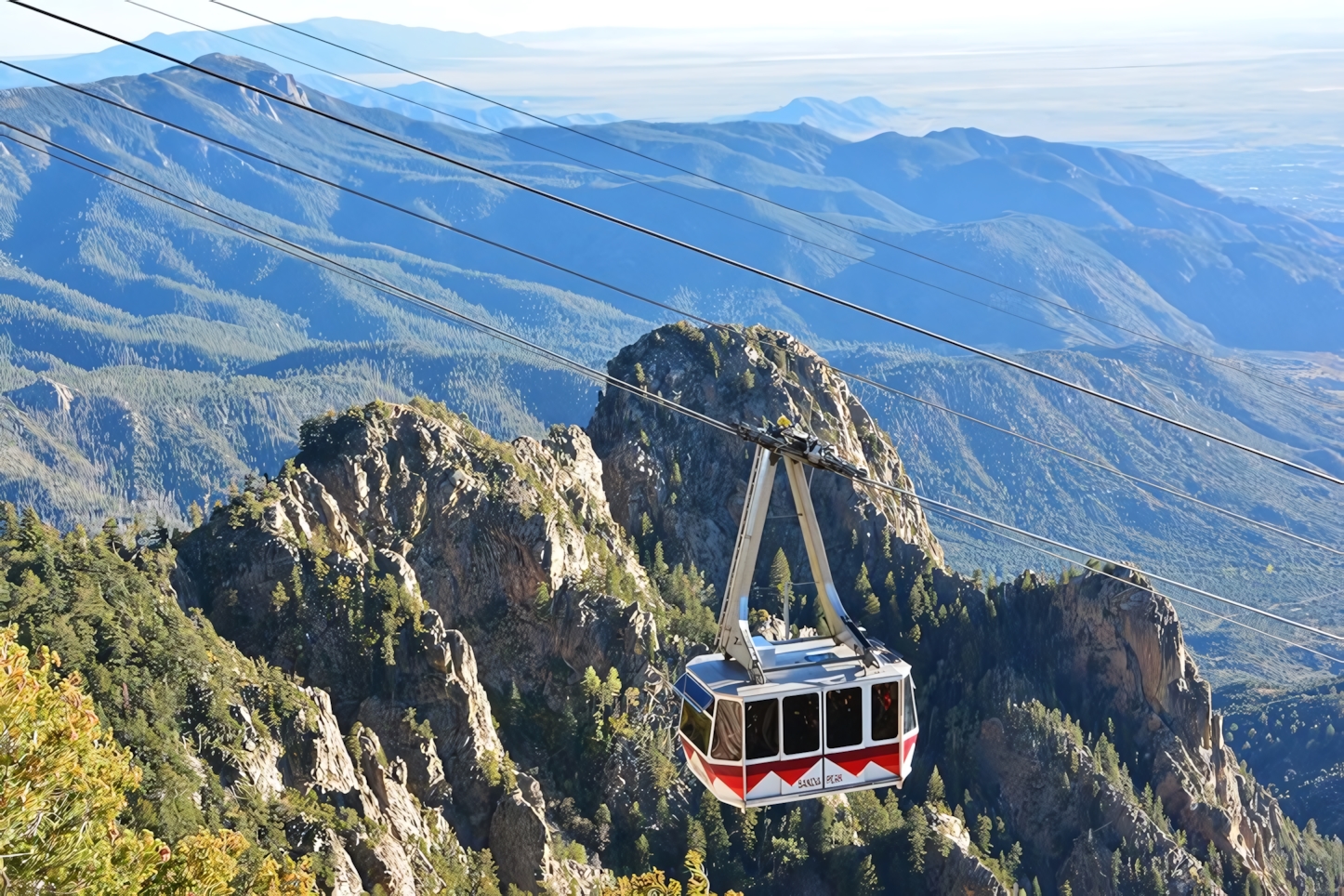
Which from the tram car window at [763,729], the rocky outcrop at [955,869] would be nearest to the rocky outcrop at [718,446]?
the rocky outcrop at [955,869]

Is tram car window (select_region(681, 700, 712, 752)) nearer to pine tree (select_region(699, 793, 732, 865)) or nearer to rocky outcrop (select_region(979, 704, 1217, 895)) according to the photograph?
pine tree (select_region(699, 793, 732, 865))

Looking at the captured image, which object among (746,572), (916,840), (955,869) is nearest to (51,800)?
(746,572)

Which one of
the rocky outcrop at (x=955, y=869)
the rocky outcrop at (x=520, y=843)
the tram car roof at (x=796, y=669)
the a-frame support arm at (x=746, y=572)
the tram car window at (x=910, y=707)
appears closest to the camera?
the a-frame support arm at (x=746, y=572)

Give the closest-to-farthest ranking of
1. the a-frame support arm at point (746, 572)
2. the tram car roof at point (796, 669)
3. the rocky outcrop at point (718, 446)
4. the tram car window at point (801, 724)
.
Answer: the a-frame support arm at point (746, 572) < the tram car roof at point (796, 669) < the tram car window at point (801, 724) < the rocky outcrop at point (718, 446)

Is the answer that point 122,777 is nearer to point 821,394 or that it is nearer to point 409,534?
point 409,534

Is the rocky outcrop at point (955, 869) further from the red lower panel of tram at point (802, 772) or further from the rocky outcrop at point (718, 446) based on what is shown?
the red lower panel of tram at point (802, 772)

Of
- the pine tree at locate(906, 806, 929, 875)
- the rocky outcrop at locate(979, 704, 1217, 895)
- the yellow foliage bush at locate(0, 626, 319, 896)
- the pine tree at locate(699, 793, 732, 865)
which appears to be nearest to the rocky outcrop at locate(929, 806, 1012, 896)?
the pine tree at locate(906, 806, 929, 875)

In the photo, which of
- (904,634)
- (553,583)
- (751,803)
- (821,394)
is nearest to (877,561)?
(904,634)
